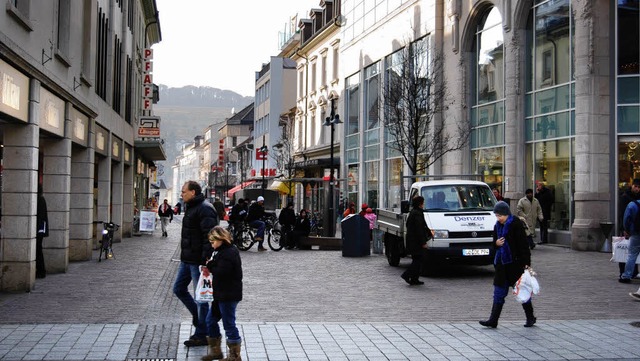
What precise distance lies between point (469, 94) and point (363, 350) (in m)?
23.4

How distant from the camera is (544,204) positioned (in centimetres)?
2392

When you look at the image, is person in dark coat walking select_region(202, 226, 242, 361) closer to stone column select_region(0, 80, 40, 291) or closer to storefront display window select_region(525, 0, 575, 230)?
stone column select_region(0, 80, 40, 291)

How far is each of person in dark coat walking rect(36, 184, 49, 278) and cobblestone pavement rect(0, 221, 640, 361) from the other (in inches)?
13.8

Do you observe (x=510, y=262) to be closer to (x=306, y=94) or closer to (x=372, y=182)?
(x=372, y=182)

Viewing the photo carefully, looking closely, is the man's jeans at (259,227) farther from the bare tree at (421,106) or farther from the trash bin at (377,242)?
the bare tree at (421,106)

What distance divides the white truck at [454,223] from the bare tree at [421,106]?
923cm

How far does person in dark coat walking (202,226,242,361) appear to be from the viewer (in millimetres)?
7605

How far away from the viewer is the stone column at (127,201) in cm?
3145

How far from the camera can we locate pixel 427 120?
28.8 m

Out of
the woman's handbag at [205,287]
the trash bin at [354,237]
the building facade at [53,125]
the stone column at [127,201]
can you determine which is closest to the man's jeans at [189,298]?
the woman's handbag at [205,287]

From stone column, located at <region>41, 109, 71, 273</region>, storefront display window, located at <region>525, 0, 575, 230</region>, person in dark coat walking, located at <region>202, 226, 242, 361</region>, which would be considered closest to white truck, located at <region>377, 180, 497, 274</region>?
storefront display window, located at <region>525, 0, 575, 230</region>

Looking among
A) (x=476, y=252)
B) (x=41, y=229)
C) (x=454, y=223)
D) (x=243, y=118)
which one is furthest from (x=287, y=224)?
(x=243, y=118)

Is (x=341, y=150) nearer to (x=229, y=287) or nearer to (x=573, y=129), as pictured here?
(x=573, y=129)

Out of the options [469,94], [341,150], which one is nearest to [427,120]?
[469,94]
